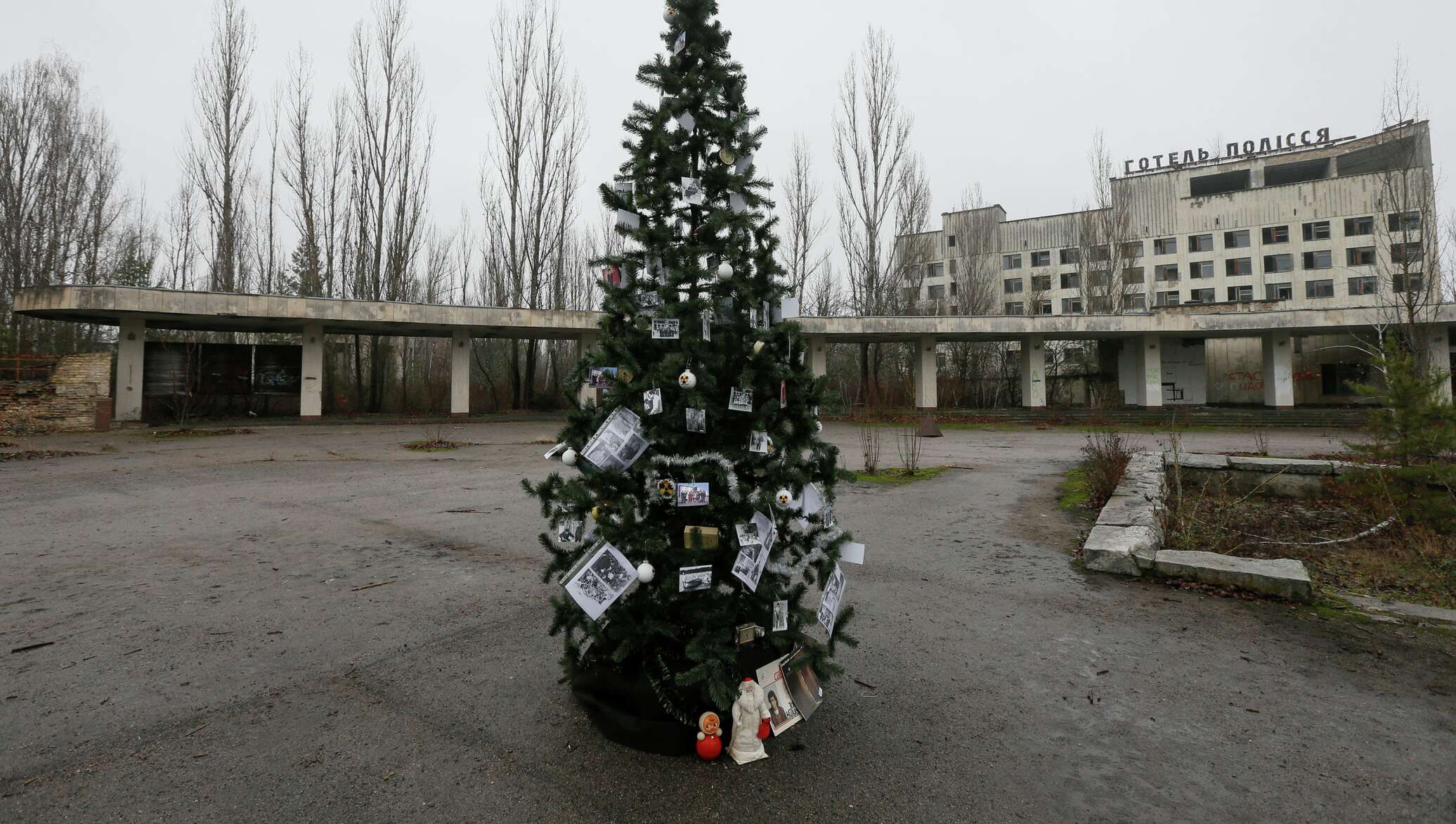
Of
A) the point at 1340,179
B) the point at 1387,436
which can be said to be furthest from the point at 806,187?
the point at 1340,179

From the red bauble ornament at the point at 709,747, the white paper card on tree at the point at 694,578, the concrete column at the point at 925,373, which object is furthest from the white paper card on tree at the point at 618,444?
the concrete column at the point at 925,373

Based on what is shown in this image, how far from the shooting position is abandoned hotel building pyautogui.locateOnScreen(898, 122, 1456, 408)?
107ft

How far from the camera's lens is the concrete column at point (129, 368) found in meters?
20.7

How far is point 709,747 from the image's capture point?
238 cm

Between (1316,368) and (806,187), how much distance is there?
30315 millimetres

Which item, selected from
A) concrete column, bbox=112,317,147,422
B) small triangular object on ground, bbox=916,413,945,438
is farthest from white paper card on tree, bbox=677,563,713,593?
concrete column, bbox=112,317,147,422

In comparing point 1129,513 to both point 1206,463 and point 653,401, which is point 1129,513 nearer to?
point 1206,463

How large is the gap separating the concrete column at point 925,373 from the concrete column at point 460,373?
20.0m

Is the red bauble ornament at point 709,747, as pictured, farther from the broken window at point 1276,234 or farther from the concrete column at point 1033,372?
the broken window at point 1276,234

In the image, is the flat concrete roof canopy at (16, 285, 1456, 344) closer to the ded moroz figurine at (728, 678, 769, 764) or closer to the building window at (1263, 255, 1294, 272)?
the building window at (1263, 255, 1294, 272)

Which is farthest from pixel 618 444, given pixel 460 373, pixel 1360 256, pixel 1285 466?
pixel 1360 256

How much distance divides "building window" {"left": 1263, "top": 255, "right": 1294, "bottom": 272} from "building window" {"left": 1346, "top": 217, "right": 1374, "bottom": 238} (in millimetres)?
3122

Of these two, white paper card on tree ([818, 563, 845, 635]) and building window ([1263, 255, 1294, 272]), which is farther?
building window ([1263, 255, 1294, 272])

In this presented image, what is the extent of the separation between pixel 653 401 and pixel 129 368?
26.8 metres
